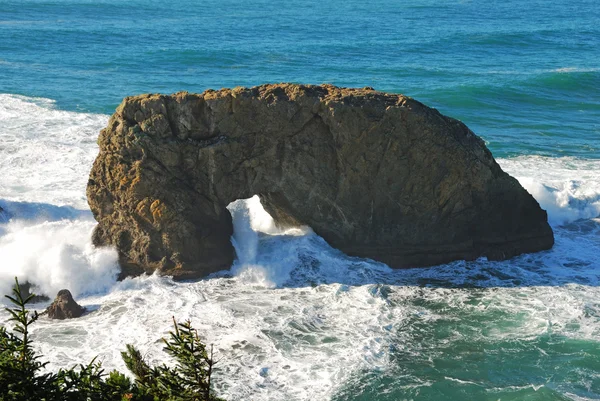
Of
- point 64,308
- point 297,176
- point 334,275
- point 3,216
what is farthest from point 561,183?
point 3,216

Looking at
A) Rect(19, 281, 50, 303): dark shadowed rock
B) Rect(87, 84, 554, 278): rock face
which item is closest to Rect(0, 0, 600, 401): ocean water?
Rect(19, 281, 50, 303): dark shadowed rock

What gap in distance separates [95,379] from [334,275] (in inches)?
443

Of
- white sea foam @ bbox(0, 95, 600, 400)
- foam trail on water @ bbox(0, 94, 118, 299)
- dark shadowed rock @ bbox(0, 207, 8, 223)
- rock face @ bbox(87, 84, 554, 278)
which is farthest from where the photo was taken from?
dark shadowed rock @ bbox(0, 207, 8, 223)

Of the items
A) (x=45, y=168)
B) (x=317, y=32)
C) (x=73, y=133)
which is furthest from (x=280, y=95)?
(x=317, y=32)

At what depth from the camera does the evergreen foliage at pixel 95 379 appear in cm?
981

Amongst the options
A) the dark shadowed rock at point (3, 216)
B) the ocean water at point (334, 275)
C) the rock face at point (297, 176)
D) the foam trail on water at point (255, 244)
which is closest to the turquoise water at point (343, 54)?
the ocean water at point (334, 275)

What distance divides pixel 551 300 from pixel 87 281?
10.9m

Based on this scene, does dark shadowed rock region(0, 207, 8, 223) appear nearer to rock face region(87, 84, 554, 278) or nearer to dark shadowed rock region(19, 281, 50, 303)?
rock face region(87, 84, 554, 278)

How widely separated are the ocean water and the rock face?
607mm

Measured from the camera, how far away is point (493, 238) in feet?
75.3

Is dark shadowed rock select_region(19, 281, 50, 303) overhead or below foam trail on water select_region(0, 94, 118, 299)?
below

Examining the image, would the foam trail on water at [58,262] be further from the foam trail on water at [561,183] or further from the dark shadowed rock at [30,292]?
the foam trail on water at [561,183]

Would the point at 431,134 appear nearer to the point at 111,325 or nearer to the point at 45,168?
the point at 111,325

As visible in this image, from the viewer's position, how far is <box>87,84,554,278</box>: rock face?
21.3 metres
